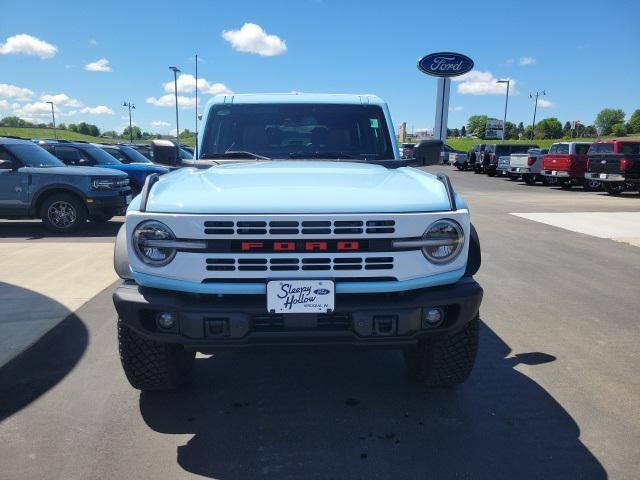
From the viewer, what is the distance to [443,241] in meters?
2.71

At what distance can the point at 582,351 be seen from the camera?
4086 millimetres

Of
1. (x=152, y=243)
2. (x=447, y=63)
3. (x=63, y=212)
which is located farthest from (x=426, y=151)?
(x=447, y=63)

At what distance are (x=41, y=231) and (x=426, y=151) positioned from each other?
8.33 meters

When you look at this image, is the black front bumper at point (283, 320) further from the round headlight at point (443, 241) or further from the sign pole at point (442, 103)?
the sign pole at point (442, 103)

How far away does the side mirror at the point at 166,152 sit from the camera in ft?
13.5

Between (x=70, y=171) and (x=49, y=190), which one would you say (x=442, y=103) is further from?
(x=49, y=190)

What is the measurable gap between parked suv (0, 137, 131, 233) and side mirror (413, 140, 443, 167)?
7.17m

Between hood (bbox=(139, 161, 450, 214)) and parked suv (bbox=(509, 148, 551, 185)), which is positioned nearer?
hood (bbox=(139, 161, 450, 214))

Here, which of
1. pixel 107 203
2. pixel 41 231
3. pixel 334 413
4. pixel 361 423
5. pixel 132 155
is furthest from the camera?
pixel 132 155

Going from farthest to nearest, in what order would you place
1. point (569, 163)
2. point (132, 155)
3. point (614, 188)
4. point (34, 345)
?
point (569, 163) < point (614, 188) < point (132, 155) < point (34, 345)

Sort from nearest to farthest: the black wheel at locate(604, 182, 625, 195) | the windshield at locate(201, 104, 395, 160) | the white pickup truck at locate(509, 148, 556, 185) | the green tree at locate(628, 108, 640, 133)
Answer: the windshield at locate(201, 104, 395, 160) < the black wheel at locate(604, 182, 625, 195) < the white pickup truck at locate(509, 148, 556, 185) < the green tree at locate(628, 108, 640, 133)

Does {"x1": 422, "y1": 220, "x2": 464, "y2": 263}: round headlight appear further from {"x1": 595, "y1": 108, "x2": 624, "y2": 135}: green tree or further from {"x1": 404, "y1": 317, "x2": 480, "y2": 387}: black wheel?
{"x1": 595, "y1": 108, "x2": 624, "y2": 135}: green tree

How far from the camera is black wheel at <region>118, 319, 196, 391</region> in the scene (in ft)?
9.88

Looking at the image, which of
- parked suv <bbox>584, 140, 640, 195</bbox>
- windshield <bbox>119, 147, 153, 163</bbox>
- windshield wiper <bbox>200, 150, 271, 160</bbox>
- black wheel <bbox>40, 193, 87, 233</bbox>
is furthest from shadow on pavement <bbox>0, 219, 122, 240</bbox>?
parked suv <bbox>584, 140, 640, 195</bbox>
